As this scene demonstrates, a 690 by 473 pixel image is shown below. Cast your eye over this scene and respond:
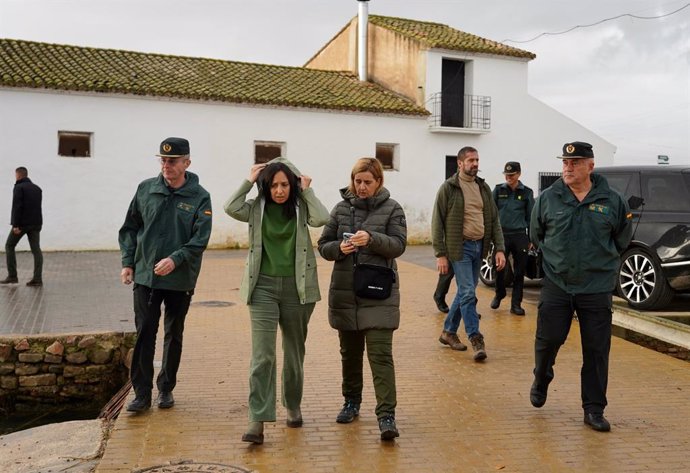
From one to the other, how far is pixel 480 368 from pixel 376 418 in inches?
76.1

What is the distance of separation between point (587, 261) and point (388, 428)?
1814mm

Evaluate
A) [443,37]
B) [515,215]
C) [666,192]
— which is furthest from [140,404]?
[443,37]

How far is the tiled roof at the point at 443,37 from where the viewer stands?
2470 centimetres

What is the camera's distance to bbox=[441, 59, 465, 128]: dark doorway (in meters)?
25.0

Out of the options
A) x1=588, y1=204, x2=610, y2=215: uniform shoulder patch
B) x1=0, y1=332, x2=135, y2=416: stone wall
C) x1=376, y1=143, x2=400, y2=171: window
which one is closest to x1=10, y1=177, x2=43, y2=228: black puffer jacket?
x1=0, y1=332, x2=135, y2=416: stone wall

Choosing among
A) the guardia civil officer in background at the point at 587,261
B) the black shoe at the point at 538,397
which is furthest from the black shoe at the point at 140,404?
the guardia civil officer in background at the point at 587,261

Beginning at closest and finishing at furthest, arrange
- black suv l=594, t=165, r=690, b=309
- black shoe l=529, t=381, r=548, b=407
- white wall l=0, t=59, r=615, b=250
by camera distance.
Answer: black shoe l=529, t=381, r=548, b=407 < black suv l=594, t=165, r=690, b=309 < white wall l=0, t=59, r=615, b=250

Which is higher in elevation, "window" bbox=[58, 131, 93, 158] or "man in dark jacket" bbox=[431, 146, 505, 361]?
"window" bbox=[58, 131, 93, 158]

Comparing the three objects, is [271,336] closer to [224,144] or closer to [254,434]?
[254,434]

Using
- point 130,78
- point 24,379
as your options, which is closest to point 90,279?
point 24,379

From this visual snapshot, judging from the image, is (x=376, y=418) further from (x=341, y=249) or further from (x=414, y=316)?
Answer: (x=414, y=316)

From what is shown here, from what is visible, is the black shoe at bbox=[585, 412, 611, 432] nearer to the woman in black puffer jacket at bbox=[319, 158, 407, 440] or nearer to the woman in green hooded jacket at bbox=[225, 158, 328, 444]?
the woman in black puffer jacket at bbox=[319, 158, 407, 440]

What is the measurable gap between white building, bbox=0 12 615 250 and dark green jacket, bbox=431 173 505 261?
13.9 m

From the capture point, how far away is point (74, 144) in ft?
64.4
